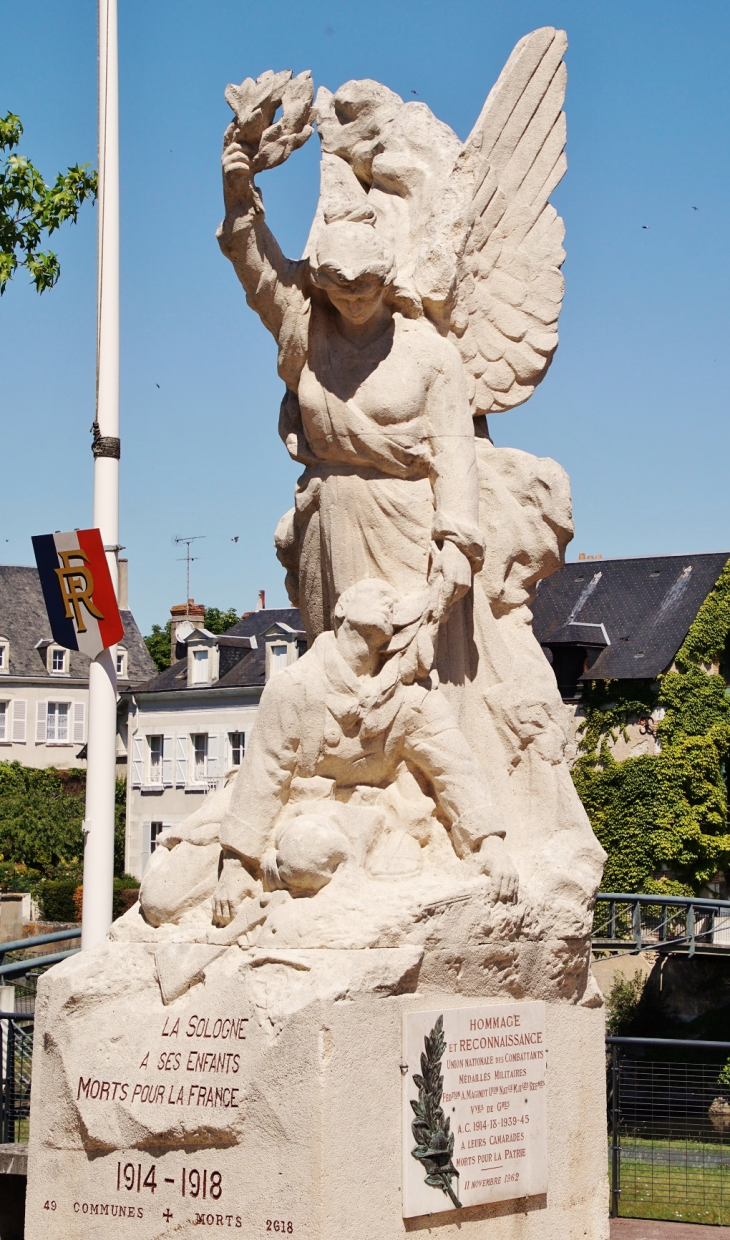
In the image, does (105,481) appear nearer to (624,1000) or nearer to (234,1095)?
(234,1095)

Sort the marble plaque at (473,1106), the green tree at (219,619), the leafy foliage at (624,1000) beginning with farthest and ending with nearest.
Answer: the green tree at (219,619) < the leafy foliage at (624,1000) < the marble plaque at (473,1106)

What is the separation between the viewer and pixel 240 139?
20.7 ft

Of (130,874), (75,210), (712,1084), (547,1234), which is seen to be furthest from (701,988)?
(547,1234)

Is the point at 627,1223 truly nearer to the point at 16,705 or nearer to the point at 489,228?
the point at 489,228

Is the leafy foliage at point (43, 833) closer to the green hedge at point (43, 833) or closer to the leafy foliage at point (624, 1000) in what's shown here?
the green hedge at point (43, 833)

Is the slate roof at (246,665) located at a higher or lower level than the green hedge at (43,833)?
higher

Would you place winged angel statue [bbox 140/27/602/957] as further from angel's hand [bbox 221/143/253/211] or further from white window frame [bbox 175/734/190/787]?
white window frame [bbox 175/734/190/787]

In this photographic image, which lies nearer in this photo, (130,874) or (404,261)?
(404,261)

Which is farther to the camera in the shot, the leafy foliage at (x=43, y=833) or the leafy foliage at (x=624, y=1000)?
the leafy foliage at (x=43, y=833)

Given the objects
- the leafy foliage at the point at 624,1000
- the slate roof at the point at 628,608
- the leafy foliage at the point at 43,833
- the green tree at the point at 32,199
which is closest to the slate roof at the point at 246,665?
the leafy foliage at the point at 43,833

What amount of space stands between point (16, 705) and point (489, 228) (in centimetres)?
3926

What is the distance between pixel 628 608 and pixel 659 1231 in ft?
81.3

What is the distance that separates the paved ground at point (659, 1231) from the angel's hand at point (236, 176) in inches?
207

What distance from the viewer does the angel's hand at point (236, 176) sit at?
249 inches
